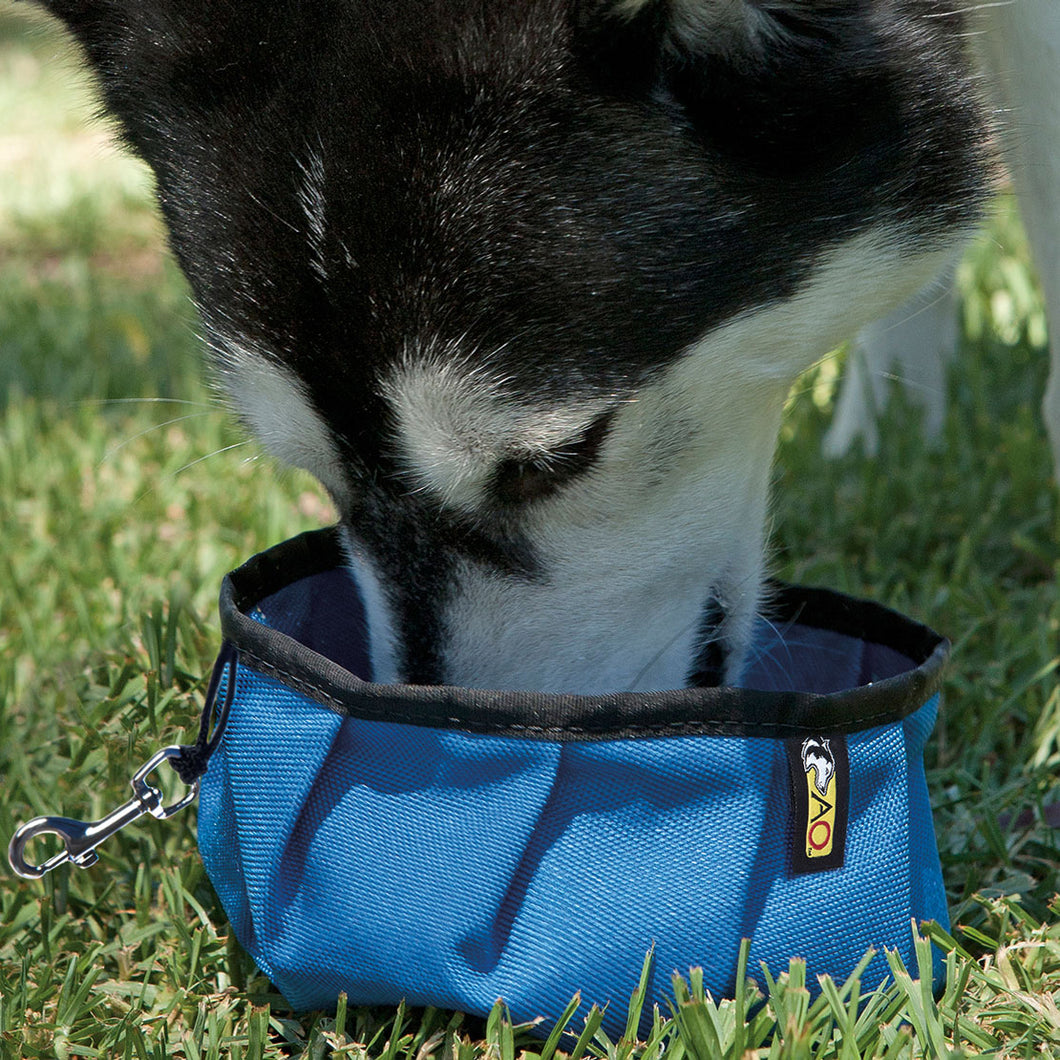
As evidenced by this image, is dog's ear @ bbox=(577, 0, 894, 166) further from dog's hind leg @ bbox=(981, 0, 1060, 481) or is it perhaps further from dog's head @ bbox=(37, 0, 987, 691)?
dog's hind leg @ bbox=(981, 0, 1060, 481)

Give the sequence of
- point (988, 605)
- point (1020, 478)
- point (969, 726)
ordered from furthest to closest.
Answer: point (1020, 478), point (988, 605), point (969, 726)

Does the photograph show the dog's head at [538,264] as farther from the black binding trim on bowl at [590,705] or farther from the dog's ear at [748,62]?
the black binding trim on bowl at [590,705]

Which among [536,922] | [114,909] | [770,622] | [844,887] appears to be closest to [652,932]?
[536,922]

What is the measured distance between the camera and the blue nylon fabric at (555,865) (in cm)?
150

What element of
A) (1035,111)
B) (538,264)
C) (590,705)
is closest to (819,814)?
(590,705)

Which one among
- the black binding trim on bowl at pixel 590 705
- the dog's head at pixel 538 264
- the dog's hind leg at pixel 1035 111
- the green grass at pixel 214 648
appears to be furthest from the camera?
the dog's hind leg at pixel 1035 111

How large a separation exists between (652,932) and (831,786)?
0.27 meters

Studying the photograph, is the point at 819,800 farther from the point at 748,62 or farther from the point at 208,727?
the point at 748,62

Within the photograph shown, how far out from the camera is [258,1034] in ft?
5.24

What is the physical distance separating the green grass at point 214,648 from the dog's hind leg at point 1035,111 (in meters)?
0.31

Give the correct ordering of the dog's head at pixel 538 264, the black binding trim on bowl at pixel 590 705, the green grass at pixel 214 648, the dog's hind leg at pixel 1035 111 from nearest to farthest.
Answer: the black binding trim on bowl at pixel 590 705 < the green grass at pixel 214 648 < the dog's head at pixel 538 264 < the dog's hind leg at pixel 1035 111

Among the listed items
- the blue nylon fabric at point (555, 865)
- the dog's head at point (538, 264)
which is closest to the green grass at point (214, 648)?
the blue nylon fabric at point (555, 865)

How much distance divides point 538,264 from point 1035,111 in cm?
93

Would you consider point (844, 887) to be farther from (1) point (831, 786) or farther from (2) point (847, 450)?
(2) point (847, 450)
